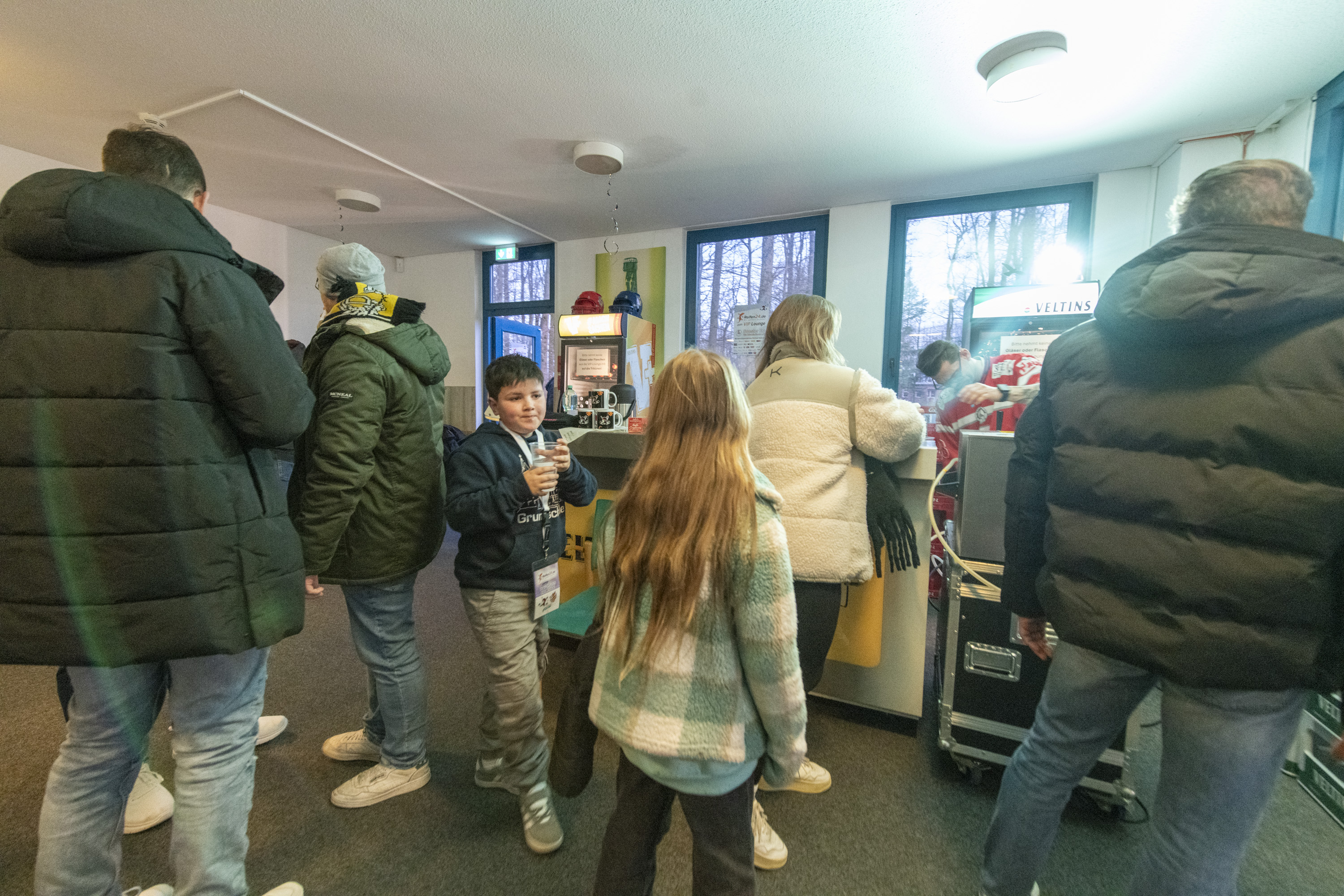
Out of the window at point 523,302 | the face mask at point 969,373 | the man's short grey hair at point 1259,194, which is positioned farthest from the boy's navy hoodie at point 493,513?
the window at point 523,302

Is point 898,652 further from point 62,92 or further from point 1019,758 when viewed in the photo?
point 62,92

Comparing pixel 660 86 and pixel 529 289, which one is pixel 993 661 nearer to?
pixel 660 86

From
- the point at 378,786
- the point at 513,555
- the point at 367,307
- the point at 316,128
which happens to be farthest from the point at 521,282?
the point at 378,786

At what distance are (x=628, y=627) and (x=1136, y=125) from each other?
3.99m

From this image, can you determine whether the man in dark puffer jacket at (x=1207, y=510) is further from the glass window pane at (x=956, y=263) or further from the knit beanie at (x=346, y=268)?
the glass window pane at (x=956, y=263)

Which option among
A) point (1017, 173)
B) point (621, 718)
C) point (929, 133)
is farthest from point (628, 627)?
point (1017, 173)

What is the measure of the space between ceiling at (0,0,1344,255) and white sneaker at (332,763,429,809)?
281cm

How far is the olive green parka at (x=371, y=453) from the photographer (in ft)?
4.12

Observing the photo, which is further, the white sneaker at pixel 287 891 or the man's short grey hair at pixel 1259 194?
the white sneaker at pixel 287 891

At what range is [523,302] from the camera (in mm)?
5926

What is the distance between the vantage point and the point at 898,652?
192cm

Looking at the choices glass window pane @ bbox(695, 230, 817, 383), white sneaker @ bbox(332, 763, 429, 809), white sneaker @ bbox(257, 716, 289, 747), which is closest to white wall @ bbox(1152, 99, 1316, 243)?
glass window pane @ bbox(695, 230, 817, 383)

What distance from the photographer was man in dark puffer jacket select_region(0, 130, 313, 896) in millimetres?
854

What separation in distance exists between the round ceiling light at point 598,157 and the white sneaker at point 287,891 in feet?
11.7
